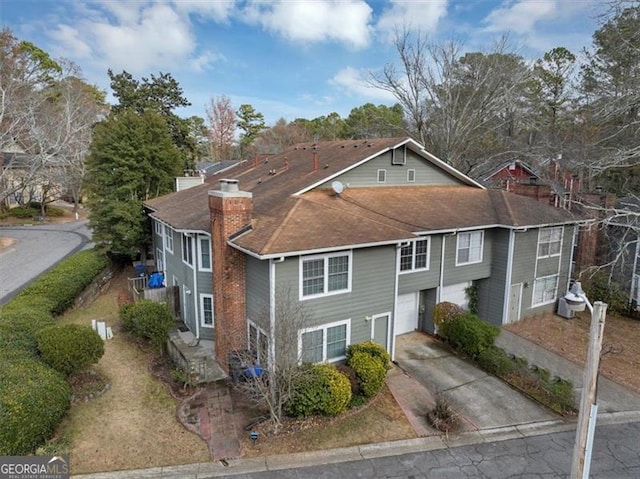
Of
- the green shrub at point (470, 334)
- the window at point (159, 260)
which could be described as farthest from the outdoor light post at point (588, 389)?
the window at point (159, 260)

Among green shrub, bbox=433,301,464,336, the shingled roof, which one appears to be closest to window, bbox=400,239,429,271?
the shingled roof

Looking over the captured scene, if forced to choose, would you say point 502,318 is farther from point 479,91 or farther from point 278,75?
point 278,75

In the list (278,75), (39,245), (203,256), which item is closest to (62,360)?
(203,256)

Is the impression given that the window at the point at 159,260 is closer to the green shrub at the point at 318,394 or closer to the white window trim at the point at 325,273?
the white window trim at the point at 325,273

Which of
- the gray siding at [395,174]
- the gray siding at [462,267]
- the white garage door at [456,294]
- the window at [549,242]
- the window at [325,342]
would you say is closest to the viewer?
the window at [325,342]

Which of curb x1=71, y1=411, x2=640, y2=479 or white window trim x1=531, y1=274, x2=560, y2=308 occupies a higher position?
white window trim x1=531, y1=274, x2=560, y2=308

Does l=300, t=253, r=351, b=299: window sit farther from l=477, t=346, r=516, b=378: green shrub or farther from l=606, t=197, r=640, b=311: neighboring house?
l=606, t=197, r=640, b=311: neighboring house
